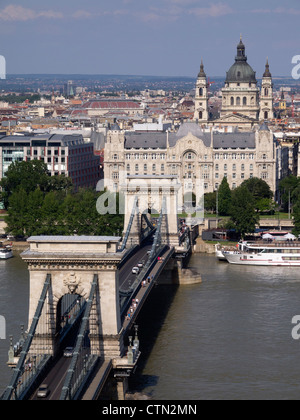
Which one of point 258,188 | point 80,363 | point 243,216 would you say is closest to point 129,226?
point 243,216

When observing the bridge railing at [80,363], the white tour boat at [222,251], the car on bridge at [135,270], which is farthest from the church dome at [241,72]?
the bridge railing at [80,363]

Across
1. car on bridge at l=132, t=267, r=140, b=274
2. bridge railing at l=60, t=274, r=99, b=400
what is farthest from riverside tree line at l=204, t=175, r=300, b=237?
bridge railing at l=60, t=274, r=99, b=400

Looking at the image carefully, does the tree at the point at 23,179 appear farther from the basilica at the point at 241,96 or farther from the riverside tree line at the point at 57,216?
the basilica at the point at 241,96

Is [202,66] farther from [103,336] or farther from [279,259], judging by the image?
[103,336]

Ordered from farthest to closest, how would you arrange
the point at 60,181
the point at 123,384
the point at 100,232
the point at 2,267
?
the point at 60,181 < the point at 100,232 < the point at 2,267 < the point at 123,384

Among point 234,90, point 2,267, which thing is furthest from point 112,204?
point 234,90
